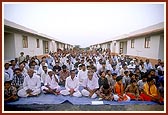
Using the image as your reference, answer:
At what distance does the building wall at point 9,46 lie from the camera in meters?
4.33

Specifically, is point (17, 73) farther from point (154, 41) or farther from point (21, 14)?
point (154, 41)

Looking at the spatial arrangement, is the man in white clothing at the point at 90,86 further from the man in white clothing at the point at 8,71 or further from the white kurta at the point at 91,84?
the man in white clothing at the point at 8,71

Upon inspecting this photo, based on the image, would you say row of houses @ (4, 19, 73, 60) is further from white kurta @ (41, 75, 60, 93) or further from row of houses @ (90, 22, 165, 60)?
row of houses @ (90, 22, 165, 60)

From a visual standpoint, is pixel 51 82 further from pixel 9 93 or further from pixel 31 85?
pixel 9 93

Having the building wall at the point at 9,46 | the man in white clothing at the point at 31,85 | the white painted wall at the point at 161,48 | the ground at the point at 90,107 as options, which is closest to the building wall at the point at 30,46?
the building wall at the point at 9,46

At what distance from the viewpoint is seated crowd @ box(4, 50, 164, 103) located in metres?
4.40

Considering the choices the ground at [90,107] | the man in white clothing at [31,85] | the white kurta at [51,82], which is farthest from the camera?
the white kurta at [51,82]

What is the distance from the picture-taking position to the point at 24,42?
4754 mm

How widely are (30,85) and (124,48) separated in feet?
8.38

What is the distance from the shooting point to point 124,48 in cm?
528

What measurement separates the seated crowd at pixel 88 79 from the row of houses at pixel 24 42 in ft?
0.54

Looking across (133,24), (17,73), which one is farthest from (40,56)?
(133,24)

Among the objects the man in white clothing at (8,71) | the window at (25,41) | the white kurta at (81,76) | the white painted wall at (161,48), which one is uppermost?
the window at (25,41)

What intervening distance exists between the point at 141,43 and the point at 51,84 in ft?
7.90
